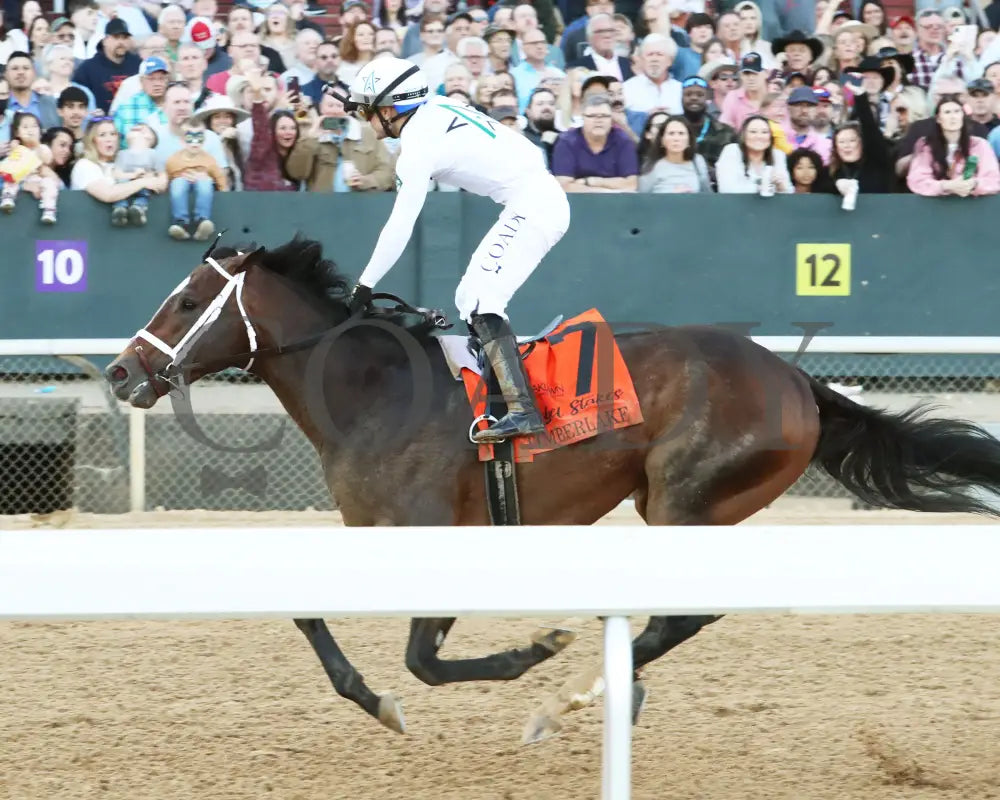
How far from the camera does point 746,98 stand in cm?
827

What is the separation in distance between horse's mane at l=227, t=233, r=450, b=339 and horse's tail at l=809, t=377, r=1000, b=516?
4.32 ft

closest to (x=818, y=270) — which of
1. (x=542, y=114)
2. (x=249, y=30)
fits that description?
(x=542, y=114)

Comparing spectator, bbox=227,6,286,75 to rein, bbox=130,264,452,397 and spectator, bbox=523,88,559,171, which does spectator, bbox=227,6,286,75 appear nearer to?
spectator, bbox=523,88,559,171

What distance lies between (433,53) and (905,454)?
195 inches

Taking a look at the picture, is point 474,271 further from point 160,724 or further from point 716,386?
point 160,724

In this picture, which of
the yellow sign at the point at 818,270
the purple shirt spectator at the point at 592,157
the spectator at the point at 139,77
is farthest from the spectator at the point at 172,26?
the yellow sign at the point at 818,270

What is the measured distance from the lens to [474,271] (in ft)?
14.2

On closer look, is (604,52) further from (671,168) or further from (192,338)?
(192,338)

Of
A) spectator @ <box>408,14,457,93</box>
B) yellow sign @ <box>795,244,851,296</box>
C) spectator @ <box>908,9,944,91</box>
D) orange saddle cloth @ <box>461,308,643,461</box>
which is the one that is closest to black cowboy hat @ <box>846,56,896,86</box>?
spectator @ <box>908,9,944,91</box>

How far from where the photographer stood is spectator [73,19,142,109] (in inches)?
325

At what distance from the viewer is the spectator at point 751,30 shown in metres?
9.04

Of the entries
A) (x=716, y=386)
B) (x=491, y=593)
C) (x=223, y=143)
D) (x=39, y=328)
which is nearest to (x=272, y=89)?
(x=223, y=143)

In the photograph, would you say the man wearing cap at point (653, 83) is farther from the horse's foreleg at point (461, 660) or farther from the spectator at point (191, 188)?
the horse's foreleg at point (461, 660)

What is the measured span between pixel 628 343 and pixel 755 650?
1.47 m
